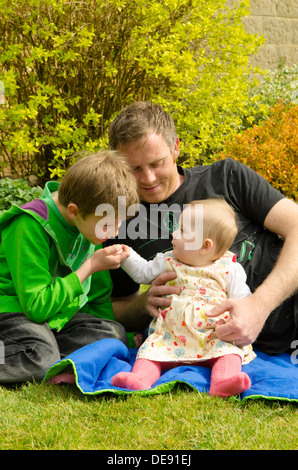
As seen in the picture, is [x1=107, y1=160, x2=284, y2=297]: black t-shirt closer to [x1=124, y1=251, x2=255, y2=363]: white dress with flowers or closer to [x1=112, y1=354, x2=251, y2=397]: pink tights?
[x1=124, y1=251, x2=255, y2=363]: white dress with flowers

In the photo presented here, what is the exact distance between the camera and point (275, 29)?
9.23 metres

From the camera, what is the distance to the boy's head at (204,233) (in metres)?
2.92

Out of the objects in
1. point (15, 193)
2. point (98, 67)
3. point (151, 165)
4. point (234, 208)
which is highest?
point (98, 67)

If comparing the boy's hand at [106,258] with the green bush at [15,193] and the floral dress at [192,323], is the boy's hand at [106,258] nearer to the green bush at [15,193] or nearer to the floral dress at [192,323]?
the floral dress at [192,323]

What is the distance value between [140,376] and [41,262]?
2.51 ft

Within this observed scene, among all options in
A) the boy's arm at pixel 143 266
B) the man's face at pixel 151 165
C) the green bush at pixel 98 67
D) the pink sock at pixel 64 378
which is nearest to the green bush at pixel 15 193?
the green bush at pixel 98 67

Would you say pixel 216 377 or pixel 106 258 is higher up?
pixel 106 258

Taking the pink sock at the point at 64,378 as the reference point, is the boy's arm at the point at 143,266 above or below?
above

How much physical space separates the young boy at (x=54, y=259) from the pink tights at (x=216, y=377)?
43cm

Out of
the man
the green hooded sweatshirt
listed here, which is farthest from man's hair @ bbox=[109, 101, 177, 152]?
the green hooded sweatshirt

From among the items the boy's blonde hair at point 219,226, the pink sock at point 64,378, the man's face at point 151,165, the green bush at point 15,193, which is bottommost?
the green bush at point 15,193

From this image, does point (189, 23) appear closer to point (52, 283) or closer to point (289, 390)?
point (52, 283)

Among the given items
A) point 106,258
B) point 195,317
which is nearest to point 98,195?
point 106,258

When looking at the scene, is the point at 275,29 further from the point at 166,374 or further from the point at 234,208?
the point at 166,374
